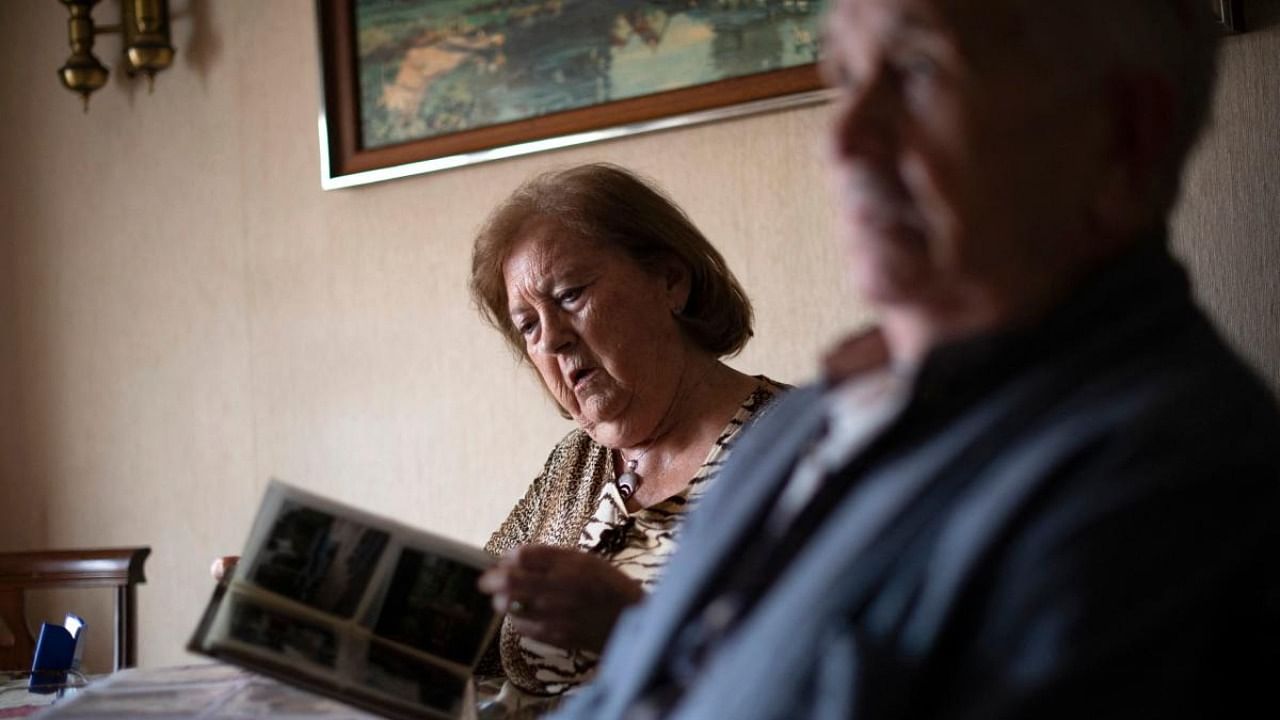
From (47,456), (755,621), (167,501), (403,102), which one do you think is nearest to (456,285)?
(403,102)

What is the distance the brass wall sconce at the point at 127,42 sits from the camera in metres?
3.39

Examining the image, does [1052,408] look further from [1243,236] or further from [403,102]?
[403,102]

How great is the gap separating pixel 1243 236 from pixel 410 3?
183cm

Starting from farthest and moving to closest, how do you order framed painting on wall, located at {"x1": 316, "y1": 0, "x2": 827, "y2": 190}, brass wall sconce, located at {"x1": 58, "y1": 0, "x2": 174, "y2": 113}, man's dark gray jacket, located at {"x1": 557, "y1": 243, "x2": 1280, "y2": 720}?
brass wall sconce, located at {"x1": 58, "y1": 0, "x2": 174, "y2": 113} → framed painting on wall, located at {"x1": 316, "y1": 0, "x2": 827, "y2": 190} → man's dark gray jacket, located at {"x1": 557, "y1": 243, "x2": 1280, "y2": 720}

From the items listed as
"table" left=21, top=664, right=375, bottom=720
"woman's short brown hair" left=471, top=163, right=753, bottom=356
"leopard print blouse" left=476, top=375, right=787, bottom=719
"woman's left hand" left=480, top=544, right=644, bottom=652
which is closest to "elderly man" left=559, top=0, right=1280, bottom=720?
"woman's left hand" left=480, top=544, right=644, bottom=652

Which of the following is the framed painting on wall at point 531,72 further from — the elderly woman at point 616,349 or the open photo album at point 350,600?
the open photo album at point 350,600

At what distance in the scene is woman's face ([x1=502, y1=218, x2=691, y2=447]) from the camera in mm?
1910

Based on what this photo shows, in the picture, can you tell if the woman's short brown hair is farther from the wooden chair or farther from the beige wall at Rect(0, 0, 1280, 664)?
the wooden chair

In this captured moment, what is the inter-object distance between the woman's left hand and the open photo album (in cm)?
3

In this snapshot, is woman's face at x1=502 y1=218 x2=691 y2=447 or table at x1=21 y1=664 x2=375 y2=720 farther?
woman's face at x1=502 y1=218 x2=691 y2=447

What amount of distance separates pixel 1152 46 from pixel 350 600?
781 mm

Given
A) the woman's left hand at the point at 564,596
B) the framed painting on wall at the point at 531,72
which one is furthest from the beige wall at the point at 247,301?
the woman's left hand at the point at 564,596

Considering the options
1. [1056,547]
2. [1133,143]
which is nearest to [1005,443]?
[1056,547]

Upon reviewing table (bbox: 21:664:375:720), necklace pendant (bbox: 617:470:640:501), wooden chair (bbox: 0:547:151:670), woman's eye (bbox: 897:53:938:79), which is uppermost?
woman's eye (bbox: 897:53:938:79)
